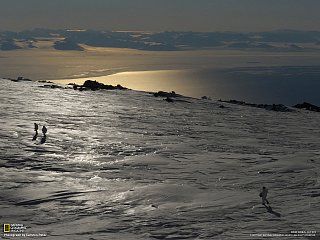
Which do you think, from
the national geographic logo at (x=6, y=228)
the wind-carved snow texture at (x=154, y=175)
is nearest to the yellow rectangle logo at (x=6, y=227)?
the national geographic logo at (x=6, y=228)

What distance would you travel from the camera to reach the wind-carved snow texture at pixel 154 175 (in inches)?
517

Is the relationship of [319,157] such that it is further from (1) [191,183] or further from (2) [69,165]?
(2) [69,165]

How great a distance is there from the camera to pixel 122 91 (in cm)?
5638

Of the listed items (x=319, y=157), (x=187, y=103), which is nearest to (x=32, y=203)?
(x=319, y=157)

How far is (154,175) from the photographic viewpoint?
739 inches

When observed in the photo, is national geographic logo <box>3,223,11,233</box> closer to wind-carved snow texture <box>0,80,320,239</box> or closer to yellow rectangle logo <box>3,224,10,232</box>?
yellow rectangle logo <box>3,224,10,232</box>

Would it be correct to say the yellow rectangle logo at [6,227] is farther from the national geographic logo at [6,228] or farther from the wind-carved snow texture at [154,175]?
the wind-carved snow texture at [154,175]

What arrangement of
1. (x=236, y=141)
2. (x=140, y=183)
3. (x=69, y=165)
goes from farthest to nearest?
(x=236, y=141) → (x=69, y=165) → (x=140, y=183)

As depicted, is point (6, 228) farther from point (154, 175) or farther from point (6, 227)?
point (154, 175)

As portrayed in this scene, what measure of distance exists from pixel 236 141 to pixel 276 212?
1372cm

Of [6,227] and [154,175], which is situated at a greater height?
[154,175]

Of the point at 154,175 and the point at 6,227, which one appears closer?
the point at 6,227

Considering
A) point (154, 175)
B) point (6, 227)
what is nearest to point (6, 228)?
point (6, 227)

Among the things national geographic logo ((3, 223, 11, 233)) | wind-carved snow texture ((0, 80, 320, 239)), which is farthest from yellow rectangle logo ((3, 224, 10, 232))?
wind-carved snow texture ((0, 80, 320, 239))
